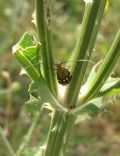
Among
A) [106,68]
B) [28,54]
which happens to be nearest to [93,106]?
[106,68]

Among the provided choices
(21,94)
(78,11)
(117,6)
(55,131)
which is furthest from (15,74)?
(55,131)

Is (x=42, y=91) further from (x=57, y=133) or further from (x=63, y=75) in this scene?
(x=57, y=133)

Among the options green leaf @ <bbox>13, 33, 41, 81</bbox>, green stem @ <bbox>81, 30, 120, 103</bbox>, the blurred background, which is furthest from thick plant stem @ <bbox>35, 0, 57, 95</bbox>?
the blurred background

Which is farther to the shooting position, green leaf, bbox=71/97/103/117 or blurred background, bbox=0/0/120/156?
blurred background, bbox=0/0/120/156

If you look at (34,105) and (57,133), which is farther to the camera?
(57,133)

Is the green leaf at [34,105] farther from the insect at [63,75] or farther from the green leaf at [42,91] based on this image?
the insect at [63,75]

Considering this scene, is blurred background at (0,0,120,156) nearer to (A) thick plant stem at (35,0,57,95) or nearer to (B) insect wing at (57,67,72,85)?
(B) insect wing at (57,67,72,85)

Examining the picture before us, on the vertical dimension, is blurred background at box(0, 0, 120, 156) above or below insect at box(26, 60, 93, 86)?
below
